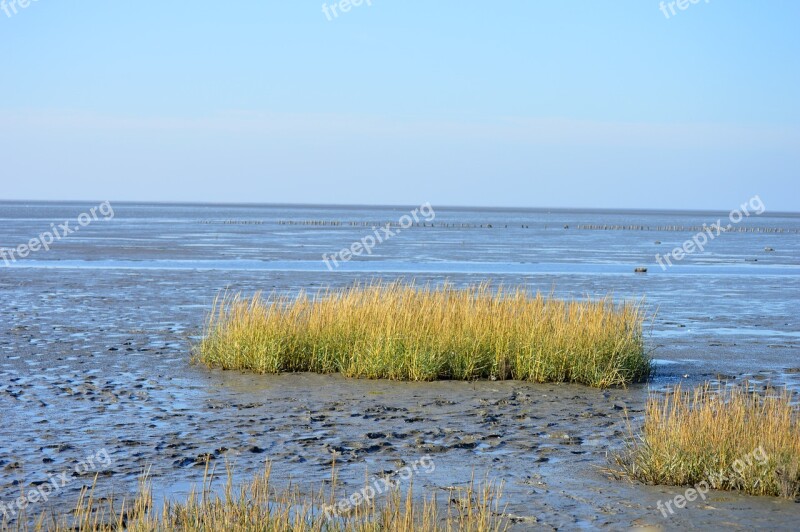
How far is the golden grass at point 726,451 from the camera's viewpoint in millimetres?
8000

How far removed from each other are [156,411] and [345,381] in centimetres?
304

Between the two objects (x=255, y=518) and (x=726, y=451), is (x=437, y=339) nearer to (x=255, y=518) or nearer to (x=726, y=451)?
(x=726, y=451)

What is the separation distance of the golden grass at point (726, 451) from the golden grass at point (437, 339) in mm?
4928

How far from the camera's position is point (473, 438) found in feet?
33.3

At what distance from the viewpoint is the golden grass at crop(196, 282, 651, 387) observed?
13.7 meters

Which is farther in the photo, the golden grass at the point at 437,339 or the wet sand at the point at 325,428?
the golden grass at the point at 437,339

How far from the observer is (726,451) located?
8234 millimetres

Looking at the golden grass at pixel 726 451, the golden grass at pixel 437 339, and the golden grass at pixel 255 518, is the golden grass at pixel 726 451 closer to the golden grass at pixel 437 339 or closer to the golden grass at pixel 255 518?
the golden grass at pixel 255 518

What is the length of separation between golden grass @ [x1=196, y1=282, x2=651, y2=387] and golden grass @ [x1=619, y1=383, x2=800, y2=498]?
194 inches

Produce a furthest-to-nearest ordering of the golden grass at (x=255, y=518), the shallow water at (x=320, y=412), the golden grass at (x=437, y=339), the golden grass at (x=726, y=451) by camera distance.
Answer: the golden grass at (x=437, y=339) < the shallow water at (x=320, y=412) < the golden grass at (x=726, y=451) < the golden grass at (x=255, y=518)

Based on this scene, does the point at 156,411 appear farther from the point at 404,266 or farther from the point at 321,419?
the point at 404,266

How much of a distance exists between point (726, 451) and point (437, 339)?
6169 millimetres

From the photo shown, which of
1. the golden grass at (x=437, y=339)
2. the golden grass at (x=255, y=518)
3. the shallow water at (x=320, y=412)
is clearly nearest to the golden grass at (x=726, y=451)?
the shallow water at (x=320, y=412)

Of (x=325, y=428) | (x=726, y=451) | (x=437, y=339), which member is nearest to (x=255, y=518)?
(x=726, y=451)
